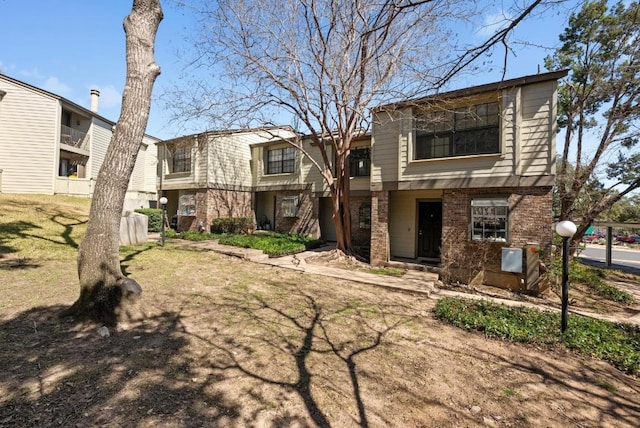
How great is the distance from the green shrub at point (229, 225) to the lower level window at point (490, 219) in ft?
37.9

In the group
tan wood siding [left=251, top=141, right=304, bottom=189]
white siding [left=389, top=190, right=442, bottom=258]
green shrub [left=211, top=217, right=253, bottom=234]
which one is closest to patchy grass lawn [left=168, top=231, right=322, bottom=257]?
green shrub [left=211, top=217, right=253, bottom=234]

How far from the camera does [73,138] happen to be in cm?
2000

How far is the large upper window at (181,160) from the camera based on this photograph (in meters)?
16.6

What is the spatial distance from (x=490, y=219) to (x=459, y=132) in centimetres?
288

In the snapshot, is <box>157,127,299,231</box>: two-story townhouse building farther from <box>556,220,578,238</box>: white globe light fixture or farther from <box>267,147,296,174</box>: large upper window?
<box>556,220,578,238</box>: white globe light fixture

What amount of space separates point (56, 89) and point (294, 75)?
63.0 ft

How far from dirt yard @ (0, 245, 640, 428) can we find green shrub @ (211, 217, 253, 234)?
974 centimetres

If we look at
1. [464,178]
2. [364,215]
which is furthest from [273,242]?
[464,178]

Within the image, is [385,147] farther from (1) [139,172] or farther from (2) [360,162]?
(1) [139,172]

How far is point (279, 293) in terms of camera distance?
6570 mm

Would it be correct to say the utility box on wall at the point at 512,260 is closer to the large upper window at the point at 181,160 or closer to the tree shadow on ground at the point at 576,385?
the tree shadow on ground at the point at 576,385

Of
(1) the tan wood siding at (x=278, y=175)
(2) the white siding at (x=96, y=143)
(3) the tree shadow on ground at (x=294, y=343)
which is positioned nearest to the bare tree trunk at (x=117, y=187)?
(3) the tree shadow on ground at (x=294, y=343)

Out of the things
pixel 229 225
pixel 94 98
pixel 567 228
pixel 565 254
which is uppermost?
pixel 94 98

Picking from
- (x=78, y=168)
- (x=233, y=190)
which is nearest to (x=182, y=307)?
(x=233, y=190)
